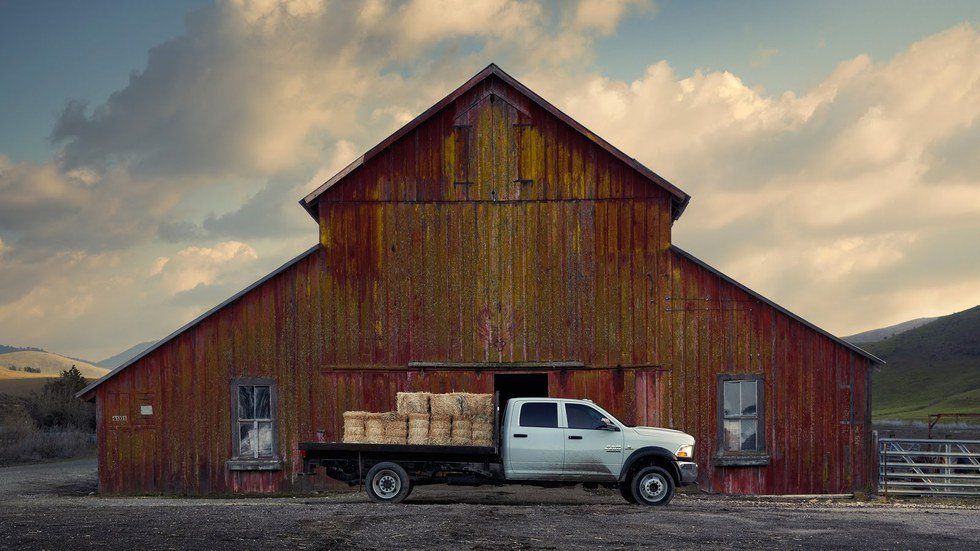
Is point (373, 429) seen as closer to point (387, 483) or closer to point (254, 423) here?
point (387, 483)

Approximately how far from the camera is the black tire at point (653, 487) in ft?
59.3

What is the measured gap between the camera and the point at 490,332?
2212cm

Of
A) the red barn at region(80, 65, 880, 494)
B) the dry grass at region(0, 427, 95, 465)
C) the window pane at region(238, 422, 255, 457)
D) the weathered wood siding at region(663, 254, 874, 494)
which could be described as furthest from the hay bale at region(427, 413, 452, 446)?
the dry grass at region(0, 427, 95, 465)

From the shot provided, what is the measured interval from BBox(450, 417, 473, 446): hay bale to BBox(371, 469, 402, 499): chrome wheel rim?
1312mm

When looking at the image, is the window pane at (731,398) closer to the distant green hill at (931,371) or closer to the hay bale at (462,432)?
the hay bale at (462,432)

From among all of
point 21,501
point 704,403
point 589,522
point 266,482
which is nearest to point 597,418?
point 589,522

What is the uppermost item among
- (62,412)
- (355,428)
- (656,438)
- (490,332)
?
(490,332)

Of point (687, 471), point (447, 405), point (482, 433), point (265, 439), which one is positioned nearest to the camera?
point (687, 471)

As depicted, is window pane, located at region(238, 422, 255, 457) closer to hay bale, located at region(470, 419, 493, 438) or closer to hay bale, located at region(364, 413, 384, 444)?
hay bale, located at region(364, 413, 384, 444)

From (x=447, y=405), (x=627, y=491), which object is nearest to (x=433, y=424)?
(x=447, y=405)

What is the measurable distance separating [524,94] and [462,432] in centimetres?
828

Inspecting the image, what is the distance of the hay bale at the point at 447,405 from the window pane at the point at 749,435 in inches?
283

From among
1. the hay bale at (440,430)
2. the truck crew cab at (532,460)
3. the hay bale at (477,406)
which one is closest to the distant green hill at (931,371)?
the truck crew cab at (532,460)

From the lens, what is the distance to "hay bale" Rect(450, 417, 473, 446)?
60.3ft
